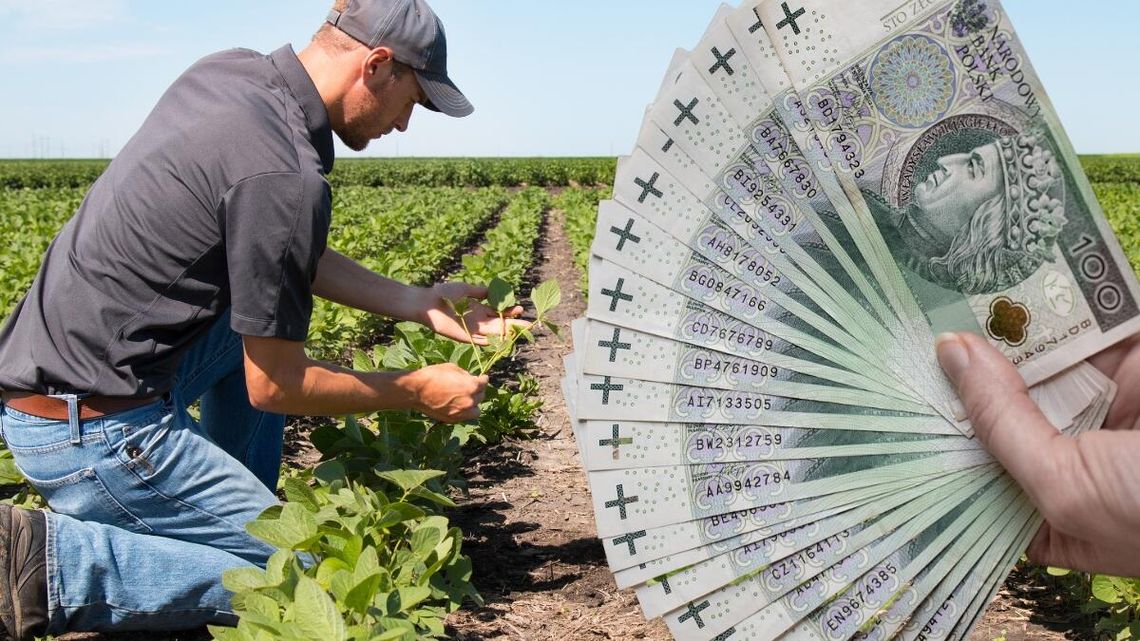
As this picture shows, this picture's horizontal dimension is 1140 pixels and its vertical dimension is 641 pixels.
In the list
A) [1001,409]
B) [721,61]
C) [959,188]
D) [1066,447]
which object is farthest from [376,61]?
[1066,447]

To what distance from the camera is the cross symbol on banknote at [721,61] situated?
62.8 inches

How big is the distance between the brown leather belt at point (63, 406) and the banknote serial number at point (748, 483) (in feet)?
5.07

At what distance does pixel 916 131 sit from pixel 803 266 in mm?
283

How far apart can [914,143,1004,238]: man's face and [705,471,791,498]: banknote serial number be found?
1.66 ft

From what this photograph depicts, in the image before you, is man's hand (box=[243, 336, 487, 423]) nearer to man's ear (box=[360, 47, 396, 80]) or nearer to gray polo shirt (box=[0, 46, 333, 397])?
gray polo shirt (box=[0, 46, 333, 397])

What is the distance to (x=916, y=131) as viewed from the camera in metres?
1.60

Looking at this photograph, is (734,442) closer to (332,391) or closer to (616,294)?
(616,294)

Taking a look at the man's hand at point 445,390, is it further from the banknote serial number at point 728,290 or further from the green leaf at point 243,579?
the banknote serial number at point 728,290

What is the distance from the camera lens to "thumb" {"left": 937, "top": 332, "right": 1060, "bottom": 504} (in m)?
1.49

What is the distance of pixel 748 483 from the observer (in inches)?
68.7

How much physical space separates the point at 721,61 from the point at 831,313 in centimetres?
46

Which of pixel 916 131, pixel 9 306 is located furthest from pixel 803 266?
pixel 9 306

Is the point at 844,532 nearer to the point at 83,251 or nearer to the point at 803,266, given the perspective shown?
the point at 803,266

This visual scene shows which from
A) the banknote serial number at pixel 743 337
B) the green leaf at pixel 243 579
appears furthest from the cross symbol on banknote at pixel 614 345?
the green leaf at pixel 243 579
